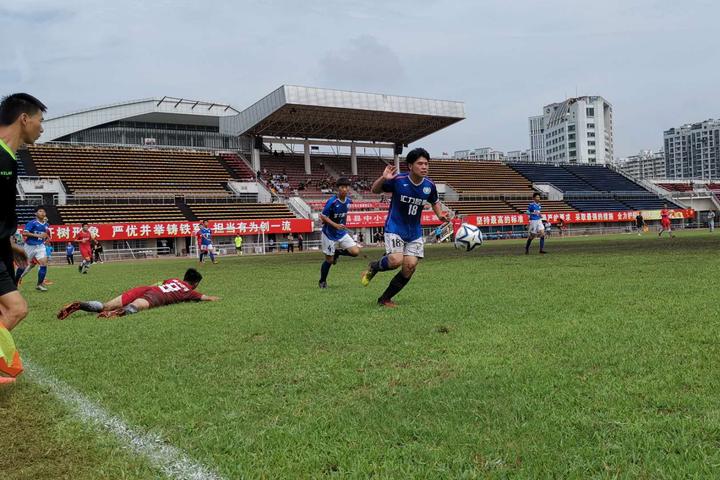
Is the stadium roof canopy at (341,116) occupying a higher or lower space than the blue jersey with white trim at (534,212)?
higher

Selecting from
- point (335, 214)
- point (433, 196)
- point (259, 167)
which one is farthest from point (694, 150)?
point (433, 196)

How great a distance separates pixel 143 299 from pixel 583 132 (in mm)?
148278

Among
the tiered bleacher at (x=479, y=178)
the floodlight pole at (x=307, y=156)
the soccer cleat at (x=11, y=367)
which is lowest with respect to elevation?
the soccer cleat at (x=11, y=367)

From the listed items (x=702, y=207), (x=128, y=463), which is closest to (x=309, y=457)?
(x=128, y=463)

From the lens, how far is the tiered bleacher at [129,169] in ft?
142

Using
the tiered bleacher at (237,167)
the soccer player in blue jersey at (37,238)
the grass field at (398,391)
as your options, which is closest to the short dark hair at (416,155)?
the grass field at (398,391)

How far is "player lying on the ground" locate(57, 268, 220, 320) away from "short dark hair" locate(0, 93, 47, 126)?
373cm

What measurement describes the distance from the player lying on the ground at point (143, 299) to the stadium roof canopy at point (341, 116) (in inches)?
1479

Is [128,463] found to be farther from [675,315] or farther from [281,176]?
[281,176]

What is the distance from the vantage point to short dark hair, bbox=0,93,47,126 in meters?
4.27

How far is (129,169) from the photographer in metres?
47.1

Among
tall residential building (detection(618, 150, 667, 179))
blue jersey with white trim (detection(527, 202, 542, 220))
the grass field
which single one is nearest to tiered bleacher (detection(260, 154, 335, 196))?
blue jersey with white trim (detection(527, 202, 542, 220))

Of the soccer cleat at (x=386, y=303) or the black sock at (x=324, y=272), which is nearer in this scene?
the soccer cleat at (x=386, y=303)

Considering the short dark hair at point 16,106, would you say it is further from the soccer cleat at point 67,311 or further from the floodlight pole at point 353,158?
the floodlight pole at point 353,158
